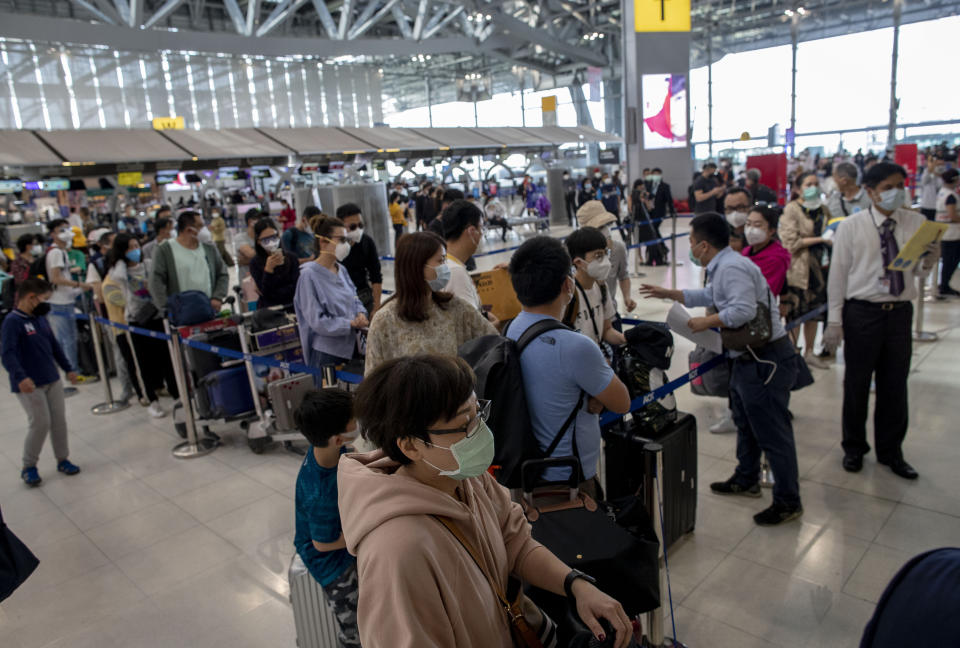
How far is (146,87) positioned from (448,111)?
2050 centimetres

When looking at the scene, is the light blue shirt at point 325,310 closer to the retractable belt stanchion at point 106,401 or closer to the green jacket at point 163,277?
the green jacket at point 163,277

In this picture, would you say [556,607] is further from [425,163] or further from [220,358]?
[425,163]

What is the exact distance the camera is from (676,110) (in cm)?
2130

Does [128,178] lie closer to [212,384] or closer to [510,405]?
[212,384]

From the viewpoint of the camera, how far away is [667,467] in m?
3.28

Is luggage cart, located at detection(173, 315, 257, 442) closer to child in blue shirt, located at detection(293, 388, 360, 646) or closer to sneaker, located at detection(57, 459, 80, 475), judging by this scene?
sneaker, located at detection(57, 459, 80, 475)

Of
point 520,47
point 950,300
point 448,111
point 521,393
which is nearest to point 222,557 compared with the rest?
point 521,393

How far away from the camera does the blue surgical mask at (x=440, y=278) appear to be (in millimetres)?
3208

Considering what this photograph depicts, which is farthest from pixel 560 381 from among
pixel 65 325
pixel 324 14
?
pixel 324 14

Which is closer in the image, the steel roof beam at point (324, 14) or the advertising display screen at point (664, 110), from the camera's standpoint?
the advertising display screen at point (664, 110)

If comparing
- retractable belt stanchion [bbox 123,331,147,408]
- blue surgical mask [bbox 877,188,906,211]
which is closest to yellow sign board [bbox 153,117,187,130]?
retractable belt stanchion [bbox 123,331,147,408]

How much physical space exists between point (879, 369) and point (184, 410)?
5412mm


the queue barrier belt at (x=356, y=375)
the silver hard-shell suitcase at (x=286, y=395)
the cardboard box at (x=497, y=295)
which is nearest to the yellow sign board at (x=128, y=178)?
the queue barrier belt at (x=356, y=375)

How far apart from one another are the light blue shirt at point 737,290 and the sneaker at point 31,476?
5174 millimetres
